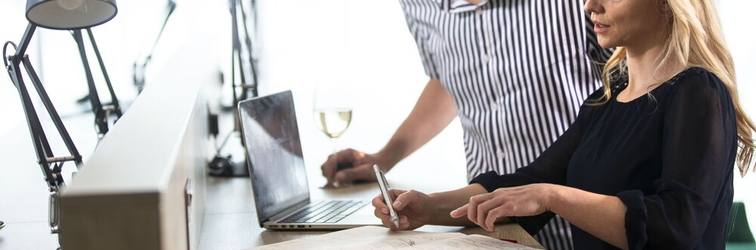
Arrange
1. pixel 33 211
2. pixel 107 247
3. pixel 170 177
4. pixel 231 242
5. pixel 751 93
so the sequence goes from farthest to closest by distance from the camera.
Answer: pixel 751 93 < pixel 33 211 < pixel 231 242 < pixel 170 177 < pixel 107 247

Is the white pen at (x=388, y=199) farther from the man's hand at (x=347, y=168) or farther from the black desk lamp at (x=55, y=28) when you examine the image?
Result: the man's hand at (x=347, y=168)

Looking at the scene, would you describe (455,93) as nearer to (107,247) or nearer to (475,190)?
(475,190)

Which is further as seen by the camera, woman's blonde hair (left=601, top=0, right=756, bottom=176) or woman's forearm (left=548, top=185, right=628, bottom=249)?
woman's blonde hair (left=601, top=0, right=756, bottom=176)

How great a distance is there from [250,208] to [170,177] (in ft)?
3.39

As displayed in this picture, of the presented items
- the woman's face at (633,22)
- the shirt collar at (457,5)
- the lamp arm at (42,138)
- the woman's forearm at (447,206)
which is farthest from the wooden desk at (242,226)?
the shirt collar at (457,5)

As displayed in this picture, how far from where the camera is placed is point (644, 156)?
1.50 metres

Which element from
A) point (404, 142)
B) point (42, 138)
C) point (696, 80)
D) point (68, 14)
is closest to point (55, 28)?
point (68, 14)

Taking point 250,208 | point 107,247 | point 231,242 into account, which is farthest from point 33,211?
point 107,247

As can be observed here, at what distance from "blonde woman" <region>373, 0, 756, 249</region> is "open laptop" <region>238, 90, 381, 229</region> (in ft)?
0.62

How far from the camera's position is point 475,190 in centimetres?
173

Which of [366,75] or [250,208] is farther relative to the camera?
[366,75]

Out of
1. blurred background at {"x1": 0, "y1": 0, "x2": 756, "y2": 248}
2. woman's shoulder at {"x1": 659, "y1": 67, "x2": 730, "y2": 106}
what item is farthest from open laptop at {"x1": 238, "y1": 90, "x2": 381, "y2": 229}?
blurred background at {"x1": 0, "y1": 0, "x2": 756, "y2": 248}

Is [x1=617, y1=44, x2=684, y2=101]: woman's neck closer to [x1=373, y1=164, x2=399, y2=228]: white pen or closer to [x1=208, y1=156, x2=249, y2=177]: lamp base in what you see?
[x1=373, y1=164, x2=399, y2=228]: white pen

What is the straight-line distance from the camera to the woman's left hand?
4.46 ft
